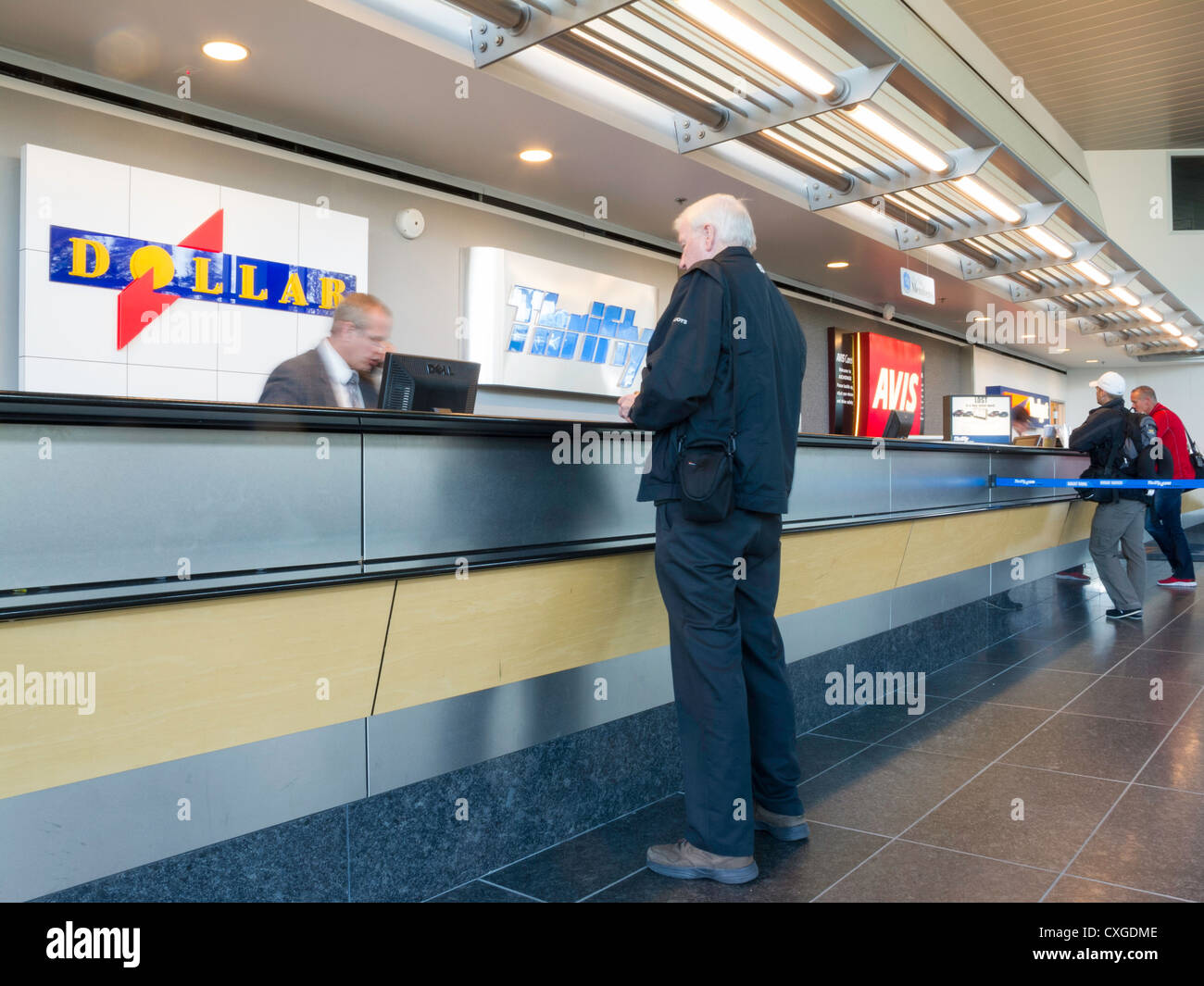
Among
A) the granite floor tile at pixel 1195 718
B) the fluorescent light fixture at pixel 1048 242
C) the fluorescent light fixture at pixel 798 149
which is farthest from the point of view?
the fluorescent light fixture at pixel 1048 242

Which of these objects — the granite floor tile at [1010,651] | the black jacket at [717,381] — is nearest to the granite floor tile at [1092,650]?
the granite floor tile at [1010,651]

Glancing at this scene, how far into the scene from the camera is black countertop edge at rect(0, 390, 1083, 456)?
1.48 m

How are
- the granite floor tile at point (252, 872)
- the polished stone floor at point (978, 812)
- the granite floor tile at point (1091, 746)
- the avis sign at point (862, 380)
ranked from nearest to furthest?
the granite floor tile at point (252, 872) → the polished stone floor at point (978, 812) → the granite floor tile at point (1091, 746) → the avis sign at point (862, 380)

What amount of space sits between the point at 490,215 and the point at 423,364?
345 cm

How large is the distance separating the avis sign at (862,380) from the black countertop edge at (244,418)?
25.4ft

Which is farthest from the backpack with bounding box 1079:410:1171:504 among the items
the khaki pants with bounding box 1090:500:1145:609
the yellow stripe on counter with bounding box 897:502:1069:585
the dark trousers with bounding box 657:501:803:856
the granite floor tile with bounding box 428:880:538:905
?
the granite floor tile with bounding box 428:880:538:905

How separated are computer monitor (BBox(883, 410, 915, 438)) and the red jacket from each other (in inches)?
166

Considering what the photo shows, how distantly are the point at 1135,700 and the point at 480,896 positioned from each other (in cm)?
323

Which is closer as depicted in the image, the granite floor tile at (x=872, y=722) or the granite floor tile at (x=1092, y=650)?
the granite floor tile at (x=872, y=722)

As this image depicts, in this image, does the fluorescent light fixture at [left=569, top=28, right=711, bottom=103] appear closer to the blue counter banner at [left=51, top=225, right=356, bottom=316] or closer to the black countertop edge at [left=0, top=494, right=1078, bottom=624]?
the blue counter banner at [left=51, top=225, right=356, bottom=316]

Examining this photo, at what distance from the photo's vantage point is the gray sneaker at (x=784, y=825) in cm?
247

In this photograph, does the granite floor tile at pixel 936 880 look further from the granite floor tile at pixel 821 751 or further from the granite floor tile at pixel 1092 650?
the granite floor tile at pixel 1092 650

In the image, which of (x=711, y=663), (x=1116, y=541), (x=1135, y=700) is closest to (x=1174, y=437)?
(x=1116, y=541)
